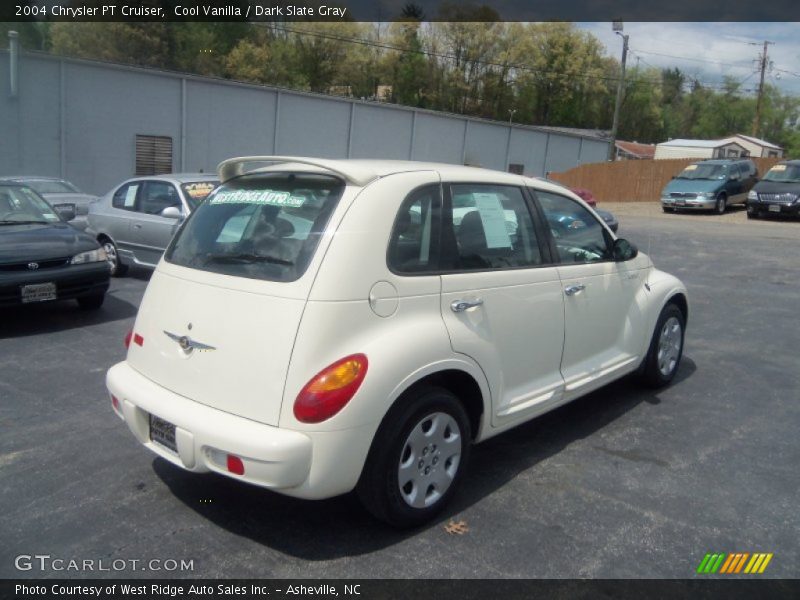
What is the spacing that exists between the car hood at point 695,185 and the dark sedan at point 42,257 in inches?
822

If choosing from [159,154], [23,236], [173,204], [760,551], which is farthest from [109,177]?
[760,551]

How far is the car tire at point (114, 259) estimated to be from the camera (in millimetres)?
10148

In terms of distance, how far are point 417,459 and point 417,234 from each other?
3.70ft

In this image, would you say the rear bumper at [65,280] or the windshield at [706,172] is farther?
the windshield at [706,172]

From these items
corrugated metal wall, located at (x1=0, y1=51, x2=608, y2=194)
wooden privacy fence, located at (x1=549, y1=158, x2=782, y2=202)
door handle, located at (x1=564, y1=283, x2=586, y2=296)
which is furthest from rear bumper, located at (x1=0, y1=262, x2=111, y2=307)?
wooden privacy fence, located at (x1=549, y1=158, x2=782, y2=202)

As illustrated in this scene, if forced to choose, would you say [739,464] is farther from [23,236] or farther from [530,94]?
[530,94]

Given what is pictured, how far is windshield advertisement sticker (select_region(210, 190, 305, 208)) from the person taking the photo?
3.58 meters

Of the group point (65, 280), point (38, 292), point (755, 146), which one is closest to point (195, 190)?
point (65, 280)

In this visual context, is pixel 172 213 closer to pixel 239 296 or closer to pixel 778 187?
pixel 239 296

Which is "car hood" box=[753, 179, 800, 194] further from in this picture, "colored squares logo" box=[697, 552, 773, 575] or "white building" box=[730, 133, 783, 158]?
"white building" box=[730, 133, 783, 158]

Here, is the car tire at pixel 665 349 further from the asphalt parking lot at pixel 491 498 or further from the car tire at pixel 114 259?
the car tire at pixel 114 259

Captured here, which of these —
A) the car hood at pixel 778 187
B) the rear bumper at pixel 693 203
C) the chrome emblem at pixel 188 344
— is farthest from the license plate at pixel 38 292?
the rear bumper at pixel 693 203

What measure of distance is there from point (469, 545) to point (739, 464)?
211 centimetres

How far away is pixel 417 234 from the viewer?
3.59m
